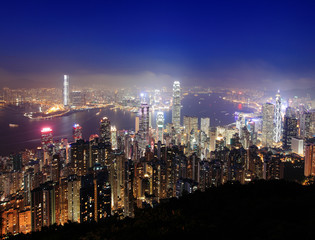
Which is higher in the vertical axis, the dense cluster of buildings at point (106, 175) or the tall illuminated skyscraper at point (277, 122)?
the tall illuminated skyscraper at point (277, 122)

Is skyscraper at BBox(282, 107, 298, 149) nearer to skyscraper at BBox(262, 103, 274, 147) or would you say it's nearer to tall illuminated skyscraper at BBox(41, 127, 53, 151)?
skyscraper at BBox(262, 103, 274, 147)

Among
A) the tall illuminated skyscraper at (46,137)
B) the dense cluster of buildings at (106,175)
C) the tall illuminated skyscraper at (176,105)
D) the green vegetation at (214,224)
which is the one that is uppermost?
the tall illuminated skyscraper at (176,105)

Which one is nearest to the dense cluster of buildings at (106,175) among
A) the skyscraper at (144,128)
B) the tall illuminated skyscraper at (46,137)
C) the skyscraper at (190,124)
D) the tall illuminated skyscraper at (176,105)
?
the tall illuminated skyscraper at (46,137)

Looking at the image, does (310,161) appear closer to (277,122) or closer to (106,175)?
(106,175)

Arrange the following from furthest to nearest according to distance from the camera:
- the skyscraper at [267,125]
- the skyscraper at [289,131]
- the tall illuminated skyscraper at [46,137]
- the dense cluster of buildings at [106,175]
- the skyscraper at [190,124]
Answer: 1. the skyscraper at [190,124]
2. the skyscraper at [267,125]
3. the skyscraper at [289,131]
4. the tall illuminated skyscraper at [46,137]
5. the dense cluster of buildings at [106,175]

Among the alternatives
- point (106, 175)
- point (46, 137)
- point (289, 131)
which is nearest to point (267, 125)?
point (289, 131)

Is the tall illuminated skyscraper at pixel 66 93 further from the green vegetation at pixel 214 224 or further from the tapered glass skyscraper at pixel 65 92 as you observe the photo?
the green vegetation at pixel 214 224

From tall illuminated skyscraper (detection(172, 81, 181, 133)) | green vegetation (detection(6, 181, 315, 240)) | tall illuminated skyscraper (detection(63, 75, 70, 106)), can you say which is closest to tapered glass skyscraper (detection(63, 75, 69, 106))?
tall illuminated skyscraper (detection(63, 75, 70, 106))

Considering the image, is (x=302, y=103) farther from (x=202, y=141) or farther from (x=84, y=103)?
(x=84, y=103)
